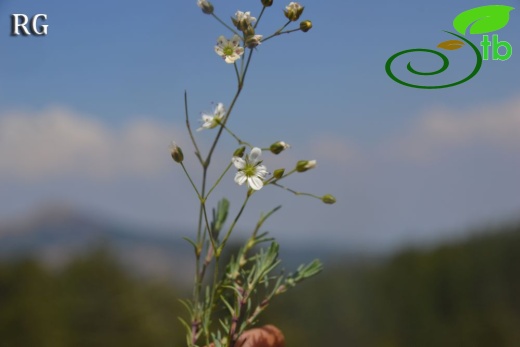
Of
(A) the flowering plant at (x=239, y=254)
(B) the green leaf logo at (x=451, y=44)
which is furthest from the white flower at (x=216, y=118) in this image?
(B) the green leaf logo at (x=451, y=44)

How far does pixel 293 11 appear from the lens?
763 mm

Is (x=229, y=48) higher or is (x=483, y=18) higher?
(x=483, y=18)

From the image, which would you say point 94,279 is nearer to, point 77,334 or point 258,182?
point 77,334

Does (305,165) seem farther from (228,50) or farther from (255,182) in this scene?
(228,50)

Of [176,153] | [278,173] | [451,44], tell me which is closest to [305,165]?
[278,173]

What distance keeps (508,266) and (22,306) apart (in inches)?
262

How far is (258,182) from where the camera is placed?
744mm

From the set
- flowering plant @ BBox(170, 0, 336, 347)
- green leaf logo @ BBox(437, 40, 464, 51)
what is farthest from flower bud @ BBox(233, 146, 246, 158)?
green leaf logo @ BBox(437, 40, 464, 51)

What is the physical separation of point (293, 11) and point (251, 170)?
0.20 metres

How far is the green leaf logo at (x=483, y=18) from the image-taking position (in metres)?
1.27

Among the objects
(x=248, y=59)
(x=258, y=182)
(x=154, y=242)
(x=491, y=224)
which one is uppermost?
(x=154, y=242)

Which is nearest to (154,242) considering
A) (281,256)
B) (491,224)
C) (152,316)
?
(152,316)

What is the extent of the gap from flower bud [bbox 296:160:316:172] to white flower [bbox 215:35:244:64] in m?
0.15

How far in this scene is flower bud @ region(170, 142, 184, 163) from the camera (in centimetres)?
73
